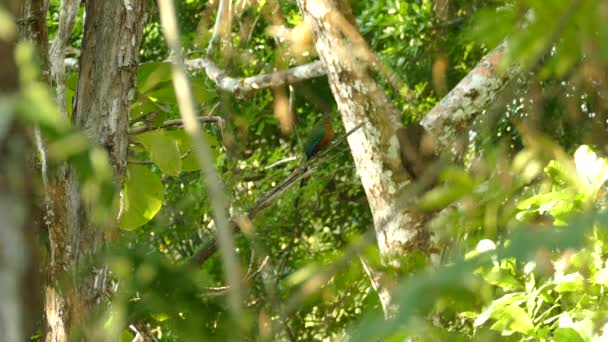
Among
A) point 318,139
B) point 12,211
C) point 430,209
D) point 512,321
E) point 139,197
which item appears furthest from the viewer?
point 318,139

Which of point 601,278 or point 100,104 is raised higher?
point 100,104

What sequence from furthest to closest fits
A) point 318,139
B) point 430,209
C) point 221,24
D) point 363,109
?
point 318,139, point 221,24, point 363,109, point 430,209

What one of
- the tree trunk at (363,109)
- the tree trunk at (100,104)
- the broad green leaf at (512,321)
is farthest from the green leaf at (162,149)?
the tree trunk at (363,109)

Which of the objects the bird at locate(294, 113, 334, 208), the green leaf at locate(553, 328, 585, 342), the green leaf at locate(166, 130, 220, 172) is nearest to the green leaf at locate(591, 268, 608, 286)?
the green leaf at locate(553, 328, 585, 342)

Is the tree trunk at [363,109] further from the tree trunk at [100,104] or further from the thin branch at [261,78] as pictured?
the tree trunk at [100,104]

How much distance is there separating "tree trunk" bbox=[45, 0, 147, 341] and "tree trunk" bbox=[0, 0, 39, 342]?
70cm

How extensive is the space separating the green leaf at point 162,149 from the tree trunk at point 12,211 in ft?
3.29

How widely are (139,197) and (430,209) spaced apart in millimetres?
583

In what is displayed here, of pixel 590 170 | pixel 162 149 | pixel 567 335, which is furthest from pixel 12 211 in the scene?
pixel 590 170

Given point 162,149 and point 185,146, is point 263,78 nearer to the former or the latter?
point 185,146

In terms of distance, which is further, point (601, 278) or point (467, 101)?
point (467, 101)

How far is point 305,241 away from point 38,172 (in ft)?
14.2

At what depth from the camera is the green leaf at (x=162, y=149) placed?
1412 mm

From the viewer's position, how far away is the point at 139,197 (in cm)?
155
